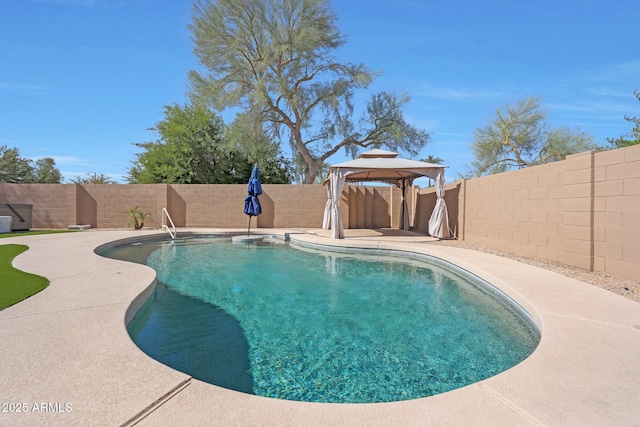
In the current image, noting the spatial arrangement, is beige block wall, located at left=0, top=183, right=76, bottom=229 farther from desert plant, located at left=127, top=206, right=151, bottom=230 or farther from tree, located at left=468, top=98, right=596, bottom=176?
tree, located at left=468, top=98, right=596, bottom=176

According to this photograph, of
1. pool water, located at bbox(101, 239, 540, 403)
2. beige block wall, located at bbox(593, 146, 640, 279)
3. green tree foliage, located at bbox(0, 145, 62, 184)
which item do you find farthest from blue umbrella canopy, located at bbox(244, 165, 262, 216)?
green tree foliage, located at bbox(0, 145, 62, 184)

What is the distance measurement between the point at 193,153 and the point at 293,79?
6.64 m

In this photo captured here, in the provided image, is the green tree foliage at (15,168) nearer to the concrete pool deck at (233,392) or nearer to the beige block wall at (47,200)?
the beige block wall at (47,200)

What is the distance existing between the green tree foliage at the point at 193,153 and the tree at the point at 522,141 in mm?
13600

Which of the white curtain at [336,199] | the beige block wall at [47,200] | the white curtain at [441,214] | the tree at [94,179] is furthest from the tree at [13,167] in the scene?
the white curtain at [441,214]

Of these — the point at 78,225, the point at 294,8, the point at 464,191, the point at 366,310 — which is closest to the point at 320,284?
the point at 366,310

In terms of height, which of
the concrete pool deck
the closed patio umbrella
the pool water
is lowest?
the pool water

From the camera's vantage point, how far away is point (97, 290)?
3418 mm

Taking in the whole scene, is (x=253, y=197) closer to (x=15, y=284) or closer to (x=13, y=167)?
(x=15, y=284)

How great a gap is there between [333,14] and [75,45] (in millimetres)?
12400

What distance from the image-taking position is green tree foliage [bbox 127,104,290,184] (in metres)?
16.5

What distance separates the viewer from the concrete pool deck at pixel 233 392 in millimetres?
1388

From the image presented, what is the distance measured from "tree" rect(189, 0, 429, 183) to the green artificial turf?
1353 cm

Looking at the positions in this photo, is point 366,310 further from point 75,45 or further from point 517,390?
point 75,45
